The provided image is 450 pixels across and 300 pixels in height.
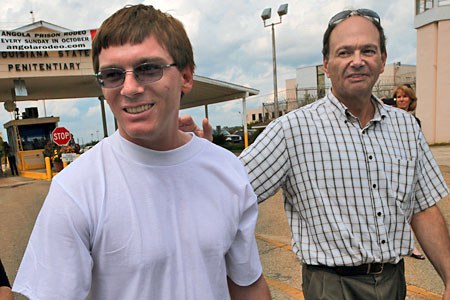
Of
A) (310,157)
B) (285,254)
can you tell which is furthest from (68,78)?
(310,157)

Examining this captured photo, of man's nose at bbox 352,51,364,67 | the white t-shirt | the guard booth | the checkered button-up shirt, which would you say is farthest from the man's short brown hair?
the guard booth

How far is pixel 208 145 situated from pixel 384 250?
101cm

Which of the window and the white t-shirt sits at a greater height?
the window

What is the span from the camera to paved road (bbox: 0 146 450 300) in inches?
149

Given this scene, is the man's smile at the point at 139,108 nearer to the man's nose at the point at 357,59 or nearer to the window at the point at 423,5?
the man's nose at the point at 357,59

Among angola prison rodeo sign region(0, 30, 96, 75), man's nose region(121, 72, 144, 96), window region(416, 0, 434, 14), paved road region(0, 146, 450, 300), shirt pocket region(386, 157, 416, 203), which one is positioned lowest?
paved road region(0, 146, 450, 300)

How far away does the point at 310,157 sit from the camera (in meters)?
1.94

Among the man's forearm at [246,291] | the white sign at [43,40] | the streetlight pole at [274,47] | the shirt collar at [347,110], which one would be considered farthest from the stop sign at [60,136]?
the man's forearm at [246,291]

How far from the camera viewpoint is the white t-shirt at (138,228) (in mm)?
1123

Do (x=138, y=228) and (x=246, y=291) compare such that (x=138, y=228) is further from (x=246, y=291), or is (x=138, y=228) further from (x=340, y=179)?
(x=340, y=179)

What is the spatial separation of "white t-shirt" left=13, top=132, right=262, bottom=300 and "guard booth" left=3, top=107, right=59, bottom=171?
20.5m

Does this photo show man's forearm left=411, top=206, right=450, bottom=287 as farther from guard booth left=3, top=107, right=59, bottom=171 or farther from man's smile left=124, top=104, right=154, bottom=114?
guard booth left=3, top=107, right=59, bottom=171

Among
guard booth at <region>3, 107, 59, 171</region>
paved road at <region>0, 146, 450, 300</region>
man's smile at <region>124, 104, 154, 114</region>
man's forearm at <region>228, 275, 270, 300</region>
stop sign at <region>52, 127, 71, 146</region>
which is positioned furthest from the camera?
guard booth at <region>3, 107, 59, 171</region>

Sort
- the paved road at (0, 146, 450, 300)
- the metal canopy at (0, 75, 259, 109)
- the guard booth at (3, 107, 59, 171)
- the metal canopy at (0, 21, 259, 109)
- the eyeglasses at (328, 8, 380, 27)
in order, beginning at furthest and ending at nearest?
the guard booth at (3, 107, 59, 171), the metal canopy at (0, 75, 259, 109), the metal canopy at (0, 21, 259, 109), the paved road at (0, 146, 450, 300), the eyeglasses at (328, 8, 380, 27)
